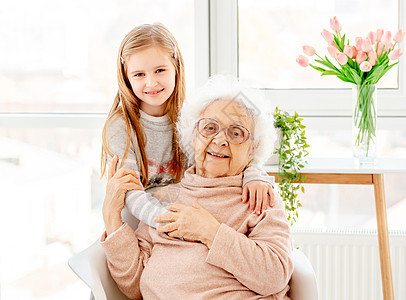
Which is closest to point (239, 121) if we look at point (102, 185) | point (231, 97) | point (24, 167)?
point (231, 97)

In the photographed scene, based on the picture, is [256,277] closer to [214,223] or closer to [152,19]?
[214,223]

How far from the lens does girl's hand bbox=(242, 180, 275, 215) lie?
1662 mm

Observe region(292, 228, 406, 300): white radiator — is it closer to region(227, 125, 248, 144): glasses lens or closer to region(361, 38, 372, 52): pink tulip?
region(361, 38, 372, 52): pink tulip

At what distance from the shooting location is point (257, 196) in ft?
5.45

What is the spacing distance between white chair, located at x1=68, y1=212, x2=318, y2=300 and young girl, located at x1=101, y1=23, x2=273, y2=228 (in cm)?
18

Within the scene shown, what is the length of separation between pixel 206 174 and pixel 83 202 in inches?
59.2

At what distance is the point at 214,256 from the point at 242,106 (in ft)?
1.60

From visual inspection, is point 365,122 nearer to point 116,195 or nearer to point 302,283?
point 302,283

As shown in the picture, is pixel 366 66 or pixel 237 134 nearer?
pixel 237 134

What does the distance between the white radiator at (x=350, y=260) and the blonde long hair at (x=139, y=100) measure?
0.93 metres

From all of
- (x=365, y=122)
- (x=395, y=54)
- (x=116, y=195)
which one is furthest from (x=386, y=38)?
(x=116, y=195)

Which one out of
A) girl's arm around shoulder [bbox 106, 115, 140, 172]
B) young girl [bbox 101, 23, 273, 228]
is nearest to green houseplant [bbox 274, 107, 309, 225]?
young girl [bbox 101, 23, 273, 228]

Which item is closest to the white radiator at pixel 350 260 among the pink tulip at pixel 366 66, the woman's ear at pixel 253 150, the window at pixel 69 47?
the pink tulip at pixel 366 66

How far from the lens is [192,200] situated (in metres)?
1.75
